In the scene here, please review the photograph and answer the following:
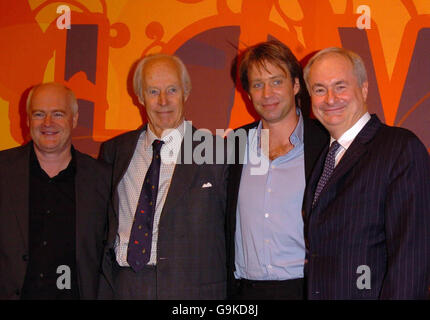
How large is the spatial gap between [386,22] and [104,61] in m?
1.97

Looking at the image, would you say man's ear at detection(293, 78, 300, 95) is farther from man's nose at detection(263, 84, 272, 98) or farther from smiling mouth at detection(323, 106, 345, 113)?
smiling mouth at detection(323, 106, 345, 113)

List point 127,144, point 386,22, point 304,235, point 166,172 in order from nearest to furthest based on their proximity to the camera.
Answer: point 304,235 → point 166,172 → point 127,144 → point 386,22

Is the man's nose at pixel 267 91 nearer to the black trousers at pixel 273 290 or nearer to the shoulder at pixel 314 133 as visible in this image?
the shoulder at pixel 314 133

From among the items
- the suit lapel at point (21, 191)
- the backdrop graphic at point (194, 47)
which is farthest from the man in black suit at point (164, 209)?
the backdrop graphic at point (194, 47)

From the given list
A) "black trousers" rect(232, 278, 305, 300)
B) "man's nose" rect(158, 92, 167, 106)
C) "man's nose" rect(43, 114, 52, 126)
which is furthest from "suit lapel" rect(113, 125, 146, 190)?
"black trousers" rect(232, 278, 305, 300)

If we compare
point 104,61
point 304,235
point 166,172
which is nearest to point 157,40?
point 104,61

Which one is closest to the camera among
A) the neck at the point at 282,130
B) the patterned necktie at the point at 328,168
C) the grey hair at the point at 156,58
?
the patterned necktie at the point at 328,168

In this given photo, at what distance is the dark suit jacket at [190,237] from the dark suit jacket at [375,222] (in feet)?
2.06

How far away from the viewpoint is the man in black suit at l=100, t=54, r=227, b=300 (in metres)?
2.71

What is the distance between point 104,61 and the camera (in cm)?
363

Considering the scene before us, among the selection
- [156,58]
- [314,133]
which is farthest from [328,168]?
[156,58]

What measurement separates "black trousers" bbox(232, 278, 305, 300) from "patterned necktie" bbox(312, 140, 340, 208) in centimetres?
47

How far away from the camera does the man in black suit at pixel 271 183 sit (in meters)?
2.63
